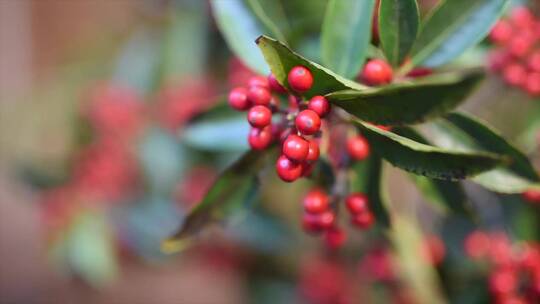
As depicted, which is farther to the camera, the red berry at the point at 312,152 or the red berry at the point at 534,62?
the red berry at the point at 534,62

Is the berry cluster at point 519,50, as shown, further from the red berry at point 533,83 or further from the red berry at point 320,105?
the red berry at point 320,105

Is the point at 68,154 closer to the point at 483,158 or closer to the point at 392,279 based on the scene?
the point at 392,279

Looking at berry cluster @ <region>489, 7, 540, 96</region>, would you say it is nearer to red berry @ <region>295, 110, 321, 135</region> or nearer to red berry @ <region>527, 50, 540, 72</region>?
red berry @ <region>527, 50, 540, 72</region>

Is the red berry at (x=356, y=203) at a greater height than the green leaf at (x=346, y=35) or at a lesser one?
lesser

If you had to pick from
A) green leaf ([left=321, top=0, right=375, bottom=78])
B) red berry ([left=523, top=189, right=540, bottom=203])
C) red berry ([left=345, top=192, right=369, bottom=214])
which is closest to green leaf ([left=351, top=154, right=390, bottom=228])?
red berry ([left=345, top=192, right=369, bottom=214])

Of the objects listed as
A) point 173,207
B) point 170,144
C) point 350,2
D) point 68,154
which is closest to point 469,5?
point 350,2

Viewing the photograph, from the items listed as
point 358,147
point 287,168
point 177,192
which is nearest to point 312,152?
point 287,168

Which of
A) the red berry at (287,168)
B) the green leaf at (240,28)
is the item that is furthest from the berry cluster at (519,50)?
the red berry at (287,168)
